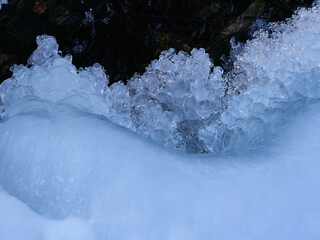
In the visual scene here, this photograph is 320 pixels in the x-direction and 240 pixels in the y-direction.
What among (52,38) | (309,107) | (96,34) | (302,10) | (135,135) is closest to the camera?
(135,135)

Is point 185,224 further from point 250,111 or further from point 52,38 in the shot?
point 52,38

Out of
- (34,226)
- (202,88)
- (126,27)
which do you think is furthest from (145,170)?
(126,27)

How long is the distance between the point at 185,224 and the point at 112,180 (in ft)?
0.90

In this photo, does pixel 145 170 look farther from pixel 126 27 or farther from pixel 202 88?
pixel 126 27

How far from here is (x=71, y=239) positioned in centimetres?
114

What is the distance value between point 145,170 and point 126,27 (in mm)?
1145

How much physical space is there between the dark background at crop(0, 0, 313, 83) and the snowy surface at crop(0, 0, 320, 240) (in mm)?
241

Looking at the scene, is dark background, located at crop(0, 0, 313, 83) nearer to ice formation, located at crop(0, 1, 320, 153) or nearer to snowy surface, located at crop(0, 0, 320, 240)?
ice formation, located at crop(0, 1, 320, 153)

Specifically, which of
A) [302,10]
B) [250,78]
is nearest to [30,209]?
[250,78]

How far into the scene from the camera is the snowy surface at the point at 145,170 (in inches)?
45.6

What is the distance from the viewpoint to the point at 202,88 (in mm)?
1963

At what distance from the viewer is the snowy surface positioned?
1.16 meters

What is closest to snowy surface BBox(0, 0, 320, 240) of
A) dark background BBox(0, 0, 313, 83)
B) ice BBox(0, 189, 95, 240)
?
ice BBox(0, 189, 95, 240)

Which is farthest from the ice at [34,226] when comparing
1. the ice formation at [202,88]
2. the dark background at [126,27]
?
the dark background at [126,27]
